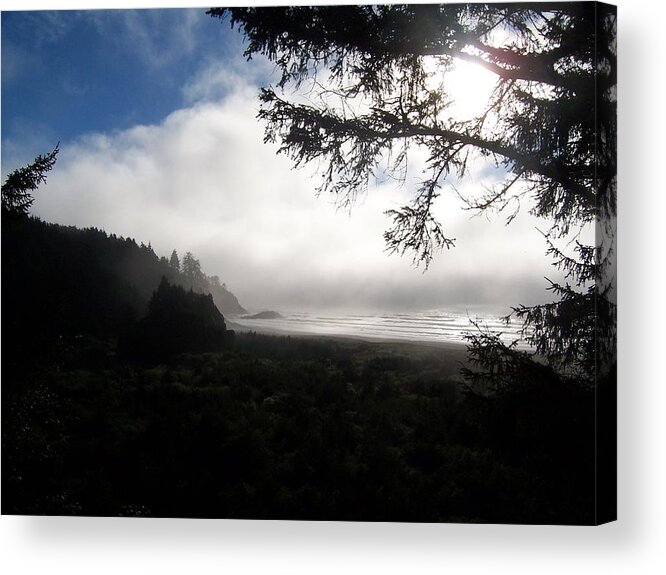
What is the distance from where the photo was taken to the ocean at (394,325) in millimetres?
4098

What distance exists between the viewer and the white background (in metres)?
4.13

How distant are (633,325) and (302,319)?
177 cm

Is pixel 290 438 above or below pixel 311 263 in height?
below

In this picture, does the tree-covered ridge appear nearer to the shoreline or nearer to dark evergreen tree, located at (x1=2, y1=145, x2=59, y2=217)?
the shoreline

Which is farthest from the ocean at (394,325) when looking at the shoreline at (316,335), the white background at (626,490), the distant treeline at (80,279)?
the white background at (626,490)

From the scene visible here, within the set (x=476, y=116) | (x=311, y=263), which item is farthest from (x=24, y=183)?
(x=476, y=116)

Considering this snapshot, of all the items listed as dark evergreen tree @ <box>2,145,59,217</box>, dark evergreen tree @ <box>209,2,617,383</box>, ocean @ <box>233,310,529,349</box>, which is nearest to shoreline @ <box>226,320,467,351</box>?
ocean @ <box>233,310,529,349</box>

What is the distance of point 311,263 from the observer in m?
4.24

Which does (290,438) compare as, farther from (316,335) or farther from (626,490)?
(626,490)

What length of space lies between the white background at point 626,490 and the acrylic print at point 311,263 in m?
0.15

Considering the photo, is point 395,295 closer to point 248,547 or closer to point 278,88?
point 278,88

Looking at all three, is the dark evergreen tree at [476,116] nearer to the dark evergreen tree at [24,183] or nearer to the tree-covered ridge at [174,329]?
the tree-covered ridge at [174,329]

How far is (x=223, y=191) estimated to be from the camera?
4.24 meters

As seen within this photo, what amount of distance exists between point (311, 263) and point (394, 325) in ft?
1.84
